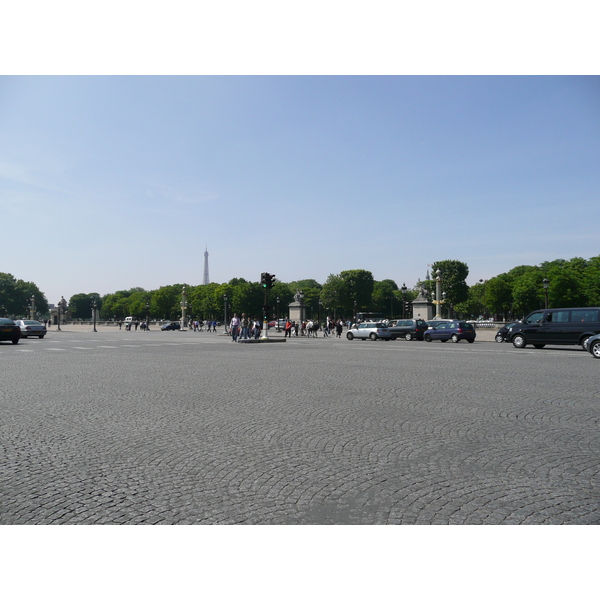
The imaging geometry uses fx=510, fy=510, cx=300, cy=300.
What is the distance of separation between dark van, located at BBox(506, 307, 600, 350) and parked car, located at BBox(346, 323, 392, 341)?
14197 mm

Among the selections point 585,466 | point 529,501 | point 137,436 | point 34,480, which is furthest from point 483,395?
point 34,480

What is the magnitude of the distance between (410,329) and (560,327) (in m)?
15.5

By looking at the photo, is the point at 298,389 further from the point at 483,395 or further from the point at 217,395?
the point at 483,395

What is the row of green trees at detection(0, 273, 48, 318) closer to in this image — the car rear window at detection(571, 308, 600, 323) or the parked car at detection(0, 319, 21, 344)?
the parked car at detection(0, 319, 21, 344)

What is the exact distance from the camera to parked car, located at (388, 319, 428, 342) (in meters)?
38.0

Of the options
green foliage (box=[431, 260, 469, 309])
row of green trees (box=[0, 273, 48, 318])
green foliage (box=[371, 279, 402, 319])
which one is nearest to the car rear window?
green foliage (box=[431, 260, 469, 309])

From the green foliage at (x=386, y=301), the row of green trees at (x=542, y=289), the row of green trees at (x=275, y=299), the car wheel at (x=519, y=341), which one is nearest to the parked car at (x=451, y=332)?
the car wheel at (x=519, y=341)

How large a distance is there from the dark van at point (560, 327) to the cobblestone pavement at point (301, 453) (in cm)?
1329

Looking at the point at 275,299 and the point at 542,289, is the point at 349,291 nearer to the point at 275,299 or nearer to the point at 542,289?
the point at 275,299

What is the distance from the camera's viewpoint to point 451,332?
114 ft

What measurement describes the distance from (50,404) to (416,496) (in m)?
6.93

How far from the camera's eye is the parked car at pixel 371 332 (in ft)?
129

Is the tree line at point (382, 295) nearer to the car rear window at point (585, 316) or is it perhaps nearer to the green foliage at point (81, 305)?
the green foliage at point (81, 305)

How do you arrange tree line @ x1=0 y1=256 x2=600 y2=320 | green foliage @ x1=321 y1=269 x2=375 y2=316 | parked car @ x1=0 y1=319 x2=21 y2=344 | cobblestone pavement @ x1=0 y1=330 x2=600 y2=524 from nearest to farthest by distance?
cobblestone pavement @ x1=0 y1=330 x2=600 y2=524 < parked car @ x1=0 y1=319 x2=21 y2=344 < tree line @ x1=0 y1=256 x2=600 y2=320 < green foliage @ x1=321 y1=269 x2=375 y2=316
